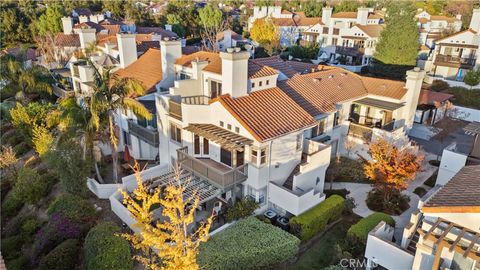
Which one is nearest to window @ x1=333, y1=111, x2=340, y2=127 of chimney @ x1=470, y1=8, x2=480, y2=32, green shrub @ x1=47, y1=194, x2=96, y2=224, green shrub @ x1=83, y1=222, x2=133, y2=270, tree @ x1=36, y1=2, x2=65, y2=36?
green shrub @ x1=83, y1=222, x2=133, y2=270

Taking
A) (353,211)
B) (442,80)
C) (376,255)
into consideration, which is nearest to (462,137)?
(442,80)

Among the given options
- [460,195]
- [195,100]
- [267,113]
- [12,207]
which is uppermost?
[267,113]

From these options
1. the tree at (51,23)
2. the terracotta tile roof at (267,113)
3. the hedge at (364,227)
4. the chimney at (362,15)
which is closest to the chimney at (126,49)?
the terracotta tile roof at (267,113)

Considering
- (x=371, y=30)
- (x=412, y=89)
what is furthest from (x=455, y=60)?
(x=412, y=89)

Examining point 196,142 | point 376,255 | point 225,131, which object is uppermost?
point 225,131

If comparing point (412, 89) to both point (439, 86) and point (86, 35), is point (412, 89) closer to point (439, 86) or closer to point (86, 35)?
point (439, 86)

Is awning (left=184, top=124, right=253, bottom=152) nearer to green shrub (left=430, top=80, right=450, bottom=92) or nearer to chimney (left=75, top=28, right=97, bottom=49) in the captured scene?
chimney (left=75, top=28, right=97, bottom=49)

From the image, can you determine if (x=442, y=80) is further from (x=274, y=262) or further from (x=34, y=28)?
(x=34, y=28)

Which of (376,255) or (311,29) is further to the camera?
(311,29)
